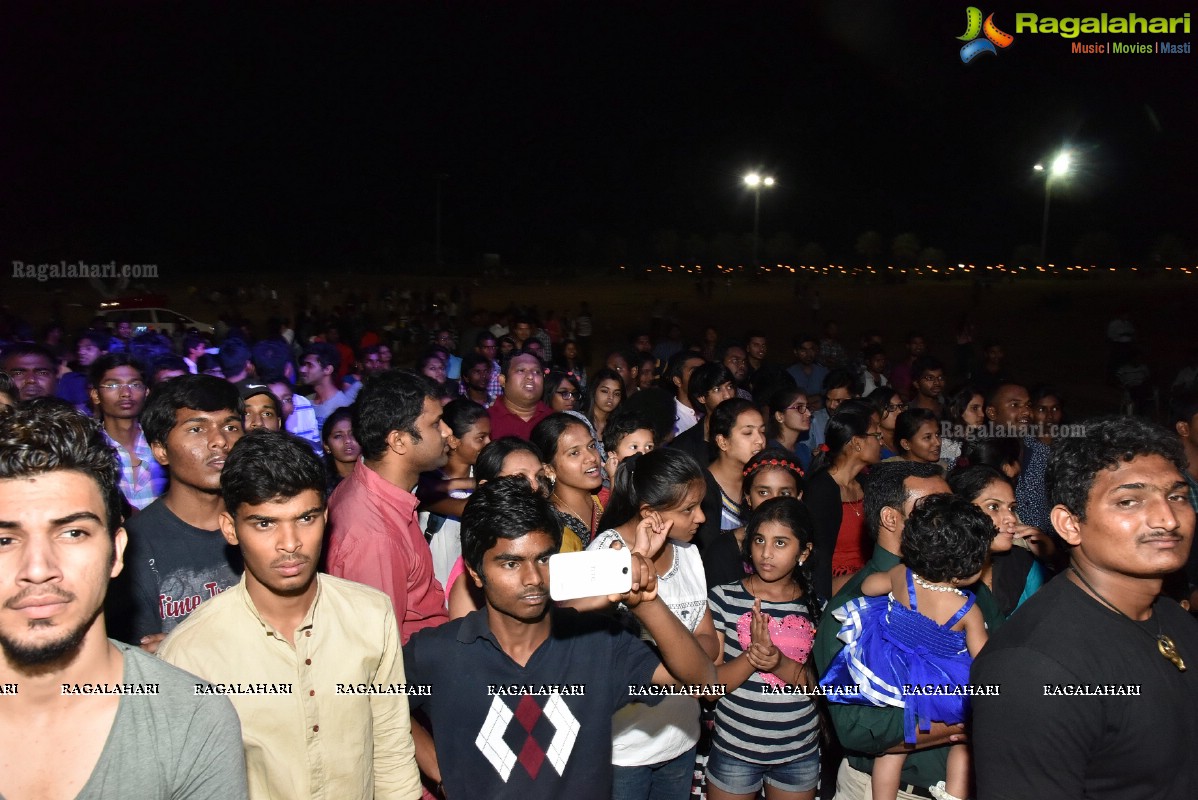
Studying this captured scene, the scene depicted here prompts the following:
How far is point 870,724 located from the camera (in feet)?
10.6

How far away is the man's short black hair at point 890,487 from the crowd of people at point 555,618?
0.04 feet

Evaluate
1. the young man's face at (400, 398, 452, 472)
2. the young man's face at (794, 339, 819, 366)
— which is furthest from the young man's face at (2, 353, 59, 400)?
the young man's face at (794, 339, 819, 366)

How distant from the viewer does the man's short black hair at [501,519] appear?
2801mm

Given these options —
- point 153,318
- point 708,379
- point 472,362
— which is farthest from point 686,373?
point 153,318

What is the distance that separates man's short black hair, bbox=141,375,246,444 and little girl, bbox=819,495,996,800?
104 inches

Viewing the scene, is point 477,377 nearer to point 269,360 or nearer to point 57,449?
point 269,360

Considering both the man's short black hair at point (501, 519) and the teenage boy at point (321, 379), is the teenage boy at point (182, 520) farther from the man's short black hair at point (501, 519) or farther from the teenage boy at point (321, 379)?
the teenage boy at point (321, 379)

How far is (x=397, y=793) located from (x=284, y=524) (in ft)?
2.96

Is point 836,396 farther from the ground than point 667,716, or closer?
farther from the ground

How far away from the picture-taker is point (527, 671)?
2.75 metres

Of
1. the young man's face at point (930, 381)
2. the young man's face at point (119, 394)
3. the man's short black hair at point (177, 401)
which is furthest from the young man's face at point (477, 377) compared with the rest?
the man's short black hair at point (177, 401)

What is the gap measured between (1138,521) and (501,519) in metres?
1.76

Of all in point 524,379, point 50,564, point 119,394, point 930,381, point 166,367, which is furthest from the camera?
point 930,381

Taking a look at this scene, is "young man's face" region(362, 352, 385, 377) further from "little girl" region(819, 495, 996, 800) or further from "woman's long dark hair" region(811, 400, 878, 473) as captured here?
"little girl" region(819, 495, 996, 800)
